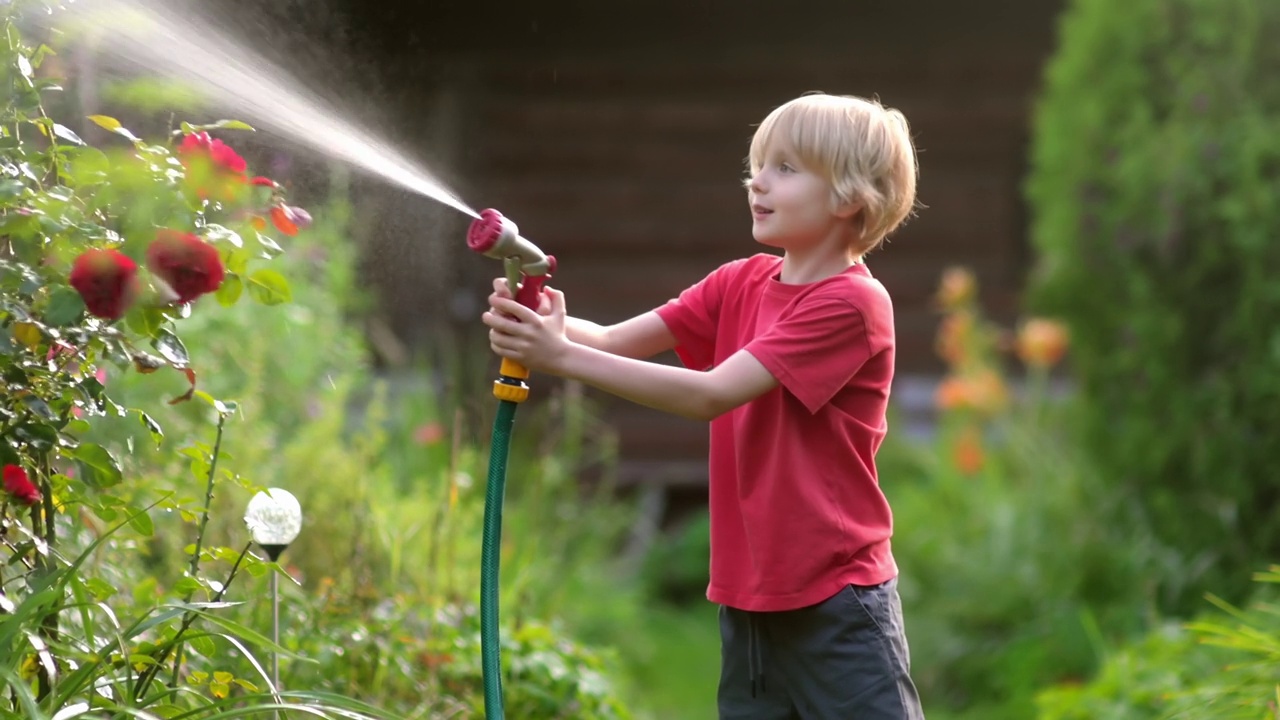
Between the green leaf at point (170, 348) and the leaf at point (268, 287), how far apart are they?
13 cm

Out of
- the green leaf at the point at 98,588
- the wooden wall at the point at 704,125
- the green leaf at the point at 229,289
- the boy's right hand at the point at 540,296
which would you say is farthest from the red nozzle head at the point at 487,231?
the wooden wall at the point at 704,125

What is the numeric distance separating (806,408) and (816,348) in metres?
0.12

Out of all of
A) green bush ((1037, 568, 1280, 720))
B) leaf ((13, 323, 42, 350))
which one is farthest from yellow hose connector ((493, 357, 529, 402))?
green bush ((1037, 568, 1280, 720))

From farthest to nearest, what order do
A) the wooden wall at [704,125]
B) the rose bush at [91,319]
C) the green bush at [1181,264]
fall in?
the wooden wall at [704,125] → the green bush at [1181,264] → the rose bush at [91,319]

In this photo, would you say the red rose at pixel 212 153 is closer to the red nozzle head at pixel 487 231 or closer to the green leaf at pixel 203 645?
the red nozzle head at pixel 487 231

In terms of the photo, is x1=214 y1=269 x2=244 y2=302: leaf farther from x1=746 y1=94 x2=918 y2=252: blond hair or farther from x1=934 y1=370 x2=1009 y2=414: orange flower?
x1=934 y1=370 x2=1009 y2=414: orange flower

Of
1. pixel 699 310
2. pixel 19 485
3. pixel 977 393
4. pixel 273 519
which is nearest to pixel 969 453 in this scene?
pixel 977 393

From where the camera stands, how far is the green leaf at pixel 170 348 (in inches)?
75.7

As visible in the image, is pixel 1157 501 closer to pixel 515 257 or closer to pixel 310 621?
pixel 310 621

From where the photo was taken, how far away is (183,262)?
1.79m

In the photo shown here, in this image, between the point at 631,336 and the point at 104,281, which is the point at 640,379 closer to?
the point at 631,336

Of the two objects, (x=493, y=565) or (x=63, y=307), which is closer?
(x=63, y=307)

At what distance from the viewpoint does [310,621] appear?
277cm

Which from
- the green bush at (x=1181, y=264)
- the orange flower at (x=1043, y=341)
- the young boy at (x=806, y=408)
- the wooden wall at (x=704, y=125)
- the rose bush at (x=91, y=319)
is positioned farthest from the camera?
the wooden wall at (x=704, y=125)
